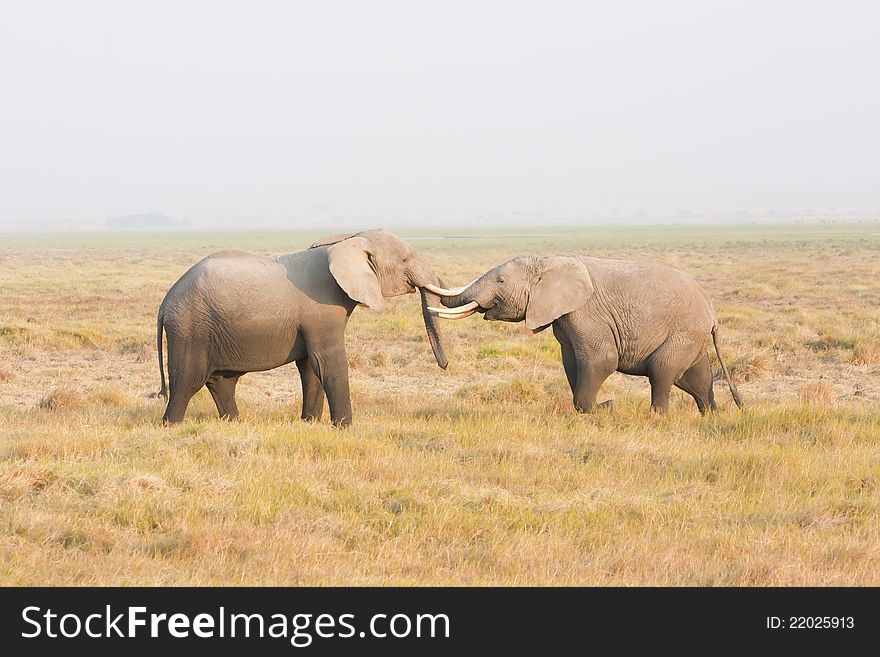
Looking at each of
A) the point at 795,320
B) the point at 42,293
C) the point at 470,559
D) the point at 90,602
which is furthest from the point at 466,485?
the point at 42,293

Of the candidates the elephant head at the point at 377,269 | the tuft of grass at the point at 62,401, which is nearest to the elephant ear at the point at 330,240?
the elephant head at the point at 377,269

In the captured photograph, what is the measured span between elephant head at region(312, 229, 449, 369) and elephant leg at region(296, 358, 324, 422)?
1148 millimetres

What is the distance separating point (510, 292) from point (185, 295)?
3519 mm

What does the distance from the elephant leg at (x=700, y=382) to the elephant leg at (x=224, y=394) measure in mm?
5126

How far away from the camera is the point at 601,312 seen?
10633mm

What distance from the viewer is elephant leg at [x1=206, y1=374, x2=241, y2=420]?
34.9 ft

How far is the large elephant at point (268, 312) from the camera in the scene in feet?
32.2

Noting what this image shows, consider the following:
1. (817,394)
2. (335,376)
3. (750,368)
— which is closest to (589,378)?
(335,376)

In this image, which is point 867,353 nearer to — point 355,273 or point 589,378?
point 589,378

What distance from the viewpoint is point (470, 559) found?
20.6ft

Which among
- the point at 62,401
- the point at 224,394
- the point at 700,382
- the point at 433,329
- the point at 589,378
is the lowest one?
the point at 62,401

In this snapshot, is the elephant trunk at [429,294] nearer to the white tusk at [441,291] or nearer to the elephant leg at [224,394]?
the white tusk at [441,291]

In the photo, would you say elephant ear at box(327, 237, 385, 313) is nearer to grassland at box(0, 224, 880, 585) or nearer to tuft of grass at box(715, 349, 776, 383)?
grassland at box(0, 224, 880, 585)

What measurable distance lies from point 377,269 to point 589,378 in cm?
261
